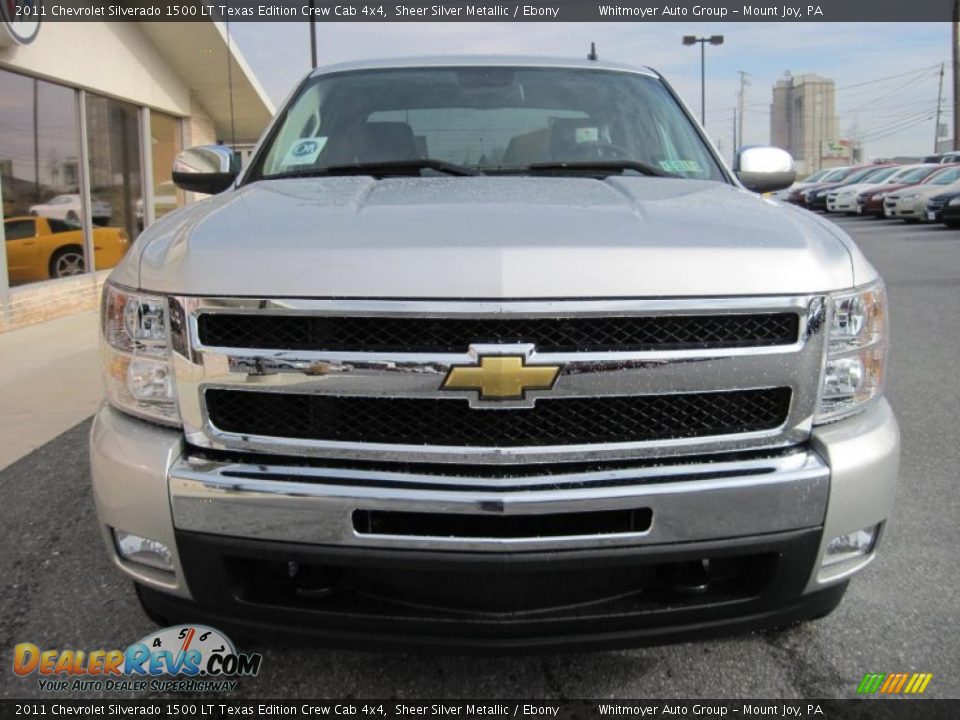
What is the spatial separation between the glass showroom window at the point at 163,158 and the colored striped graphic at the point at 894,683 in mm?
13074

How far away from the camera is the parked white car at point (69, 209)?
10.1m

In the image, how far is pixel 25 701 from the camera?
2.42 metres

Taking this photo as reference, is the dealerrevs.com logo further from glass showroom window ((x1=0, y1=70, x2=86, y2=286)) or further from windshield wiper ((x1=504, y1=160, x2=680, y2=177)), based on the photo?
glass showroom window ((x1=0, y1=70, x2=86, y2=286))

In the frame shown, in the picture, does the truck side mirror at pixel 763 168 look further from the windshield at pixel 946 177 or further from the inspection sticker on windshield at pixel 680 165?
the windshield at pixel 946 177

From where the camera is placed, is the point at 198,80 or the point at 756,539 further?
the point at 198,80

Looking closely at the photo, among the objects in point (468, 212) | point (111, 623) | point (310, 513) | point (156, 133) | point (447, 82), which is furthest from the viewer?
point (156, 133)

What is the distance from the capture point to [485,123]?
3.43 meters

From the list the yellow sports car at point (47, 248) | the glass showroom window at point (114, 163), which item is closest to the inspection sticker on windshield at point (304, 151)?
the yellow sports car at point (47, 248)

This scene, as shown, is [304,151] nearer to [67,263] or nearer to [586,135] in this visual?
[586,135]

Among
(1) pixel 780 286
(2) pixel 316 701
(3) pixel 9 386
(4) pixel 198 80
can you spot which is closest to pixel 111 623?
(2) pixel 316 701

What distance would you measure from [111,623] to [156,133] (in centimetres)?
1311

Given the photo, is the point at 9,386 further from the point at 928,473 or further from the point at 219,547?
the point at 928,473

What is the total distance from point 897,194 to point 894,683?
24.6 meters

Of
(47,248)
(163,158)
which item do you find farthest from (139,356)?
A: (163,158)
